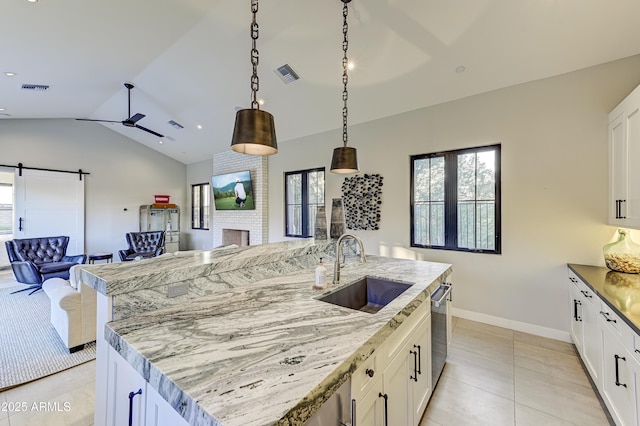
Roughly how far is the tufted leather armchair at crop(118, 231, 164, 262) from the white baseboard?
259 inches

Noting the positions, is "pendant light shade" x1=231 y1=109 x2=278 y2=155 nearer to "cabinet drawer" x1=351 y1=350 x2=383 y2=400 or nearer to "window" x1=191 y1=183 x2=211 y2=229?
"cabinet drawer" x1=351 y1=350 x2=383 y2=400

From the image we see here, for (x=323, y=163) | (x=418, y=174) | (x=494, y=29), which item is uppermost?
(x=494, y=29)

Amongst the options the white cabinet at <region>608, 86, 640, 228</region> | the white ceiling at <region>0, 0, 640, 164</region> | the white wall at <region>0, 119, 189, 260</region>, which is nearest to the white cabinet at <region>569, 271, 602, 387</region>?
the white cabinet at <region>608, 86, 640, 228</region>

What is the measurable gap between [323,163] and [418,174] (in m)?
1.81

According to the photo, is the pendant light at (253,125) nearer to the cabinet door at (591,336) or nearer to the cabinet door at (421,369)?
the cabinet door at (421,369)

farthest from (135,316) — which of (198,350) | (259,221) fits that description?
Answer: (259,221)

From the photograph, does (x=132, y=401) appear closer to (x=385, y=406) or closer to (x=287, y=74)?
(x=385, y=406)

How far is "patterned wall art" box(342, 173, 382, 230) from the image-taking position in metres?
4.28

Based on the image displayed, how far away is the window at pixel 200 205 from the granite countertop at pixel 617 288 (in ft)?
26.0

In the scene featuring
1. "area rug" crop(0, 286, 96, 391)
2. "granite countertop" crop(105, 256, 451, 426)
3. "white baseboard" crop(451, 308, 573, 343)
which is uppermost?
"granite countertop" crop(105, 256, 451, 426)

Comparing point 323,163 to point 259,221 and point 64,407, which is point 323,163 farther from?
point 64,407

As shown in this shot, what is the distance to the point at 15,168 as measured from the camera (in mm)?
5656

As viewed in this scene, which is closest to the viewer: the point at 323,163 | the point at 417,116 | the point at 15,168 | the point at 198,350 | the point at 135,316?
the point at 198,350

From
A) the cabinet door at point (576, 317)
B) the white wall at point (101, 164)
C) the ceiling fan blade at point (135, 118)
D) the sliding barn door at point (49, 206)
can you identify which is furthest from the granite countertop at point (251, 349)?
the white wall at point (101, 164)
